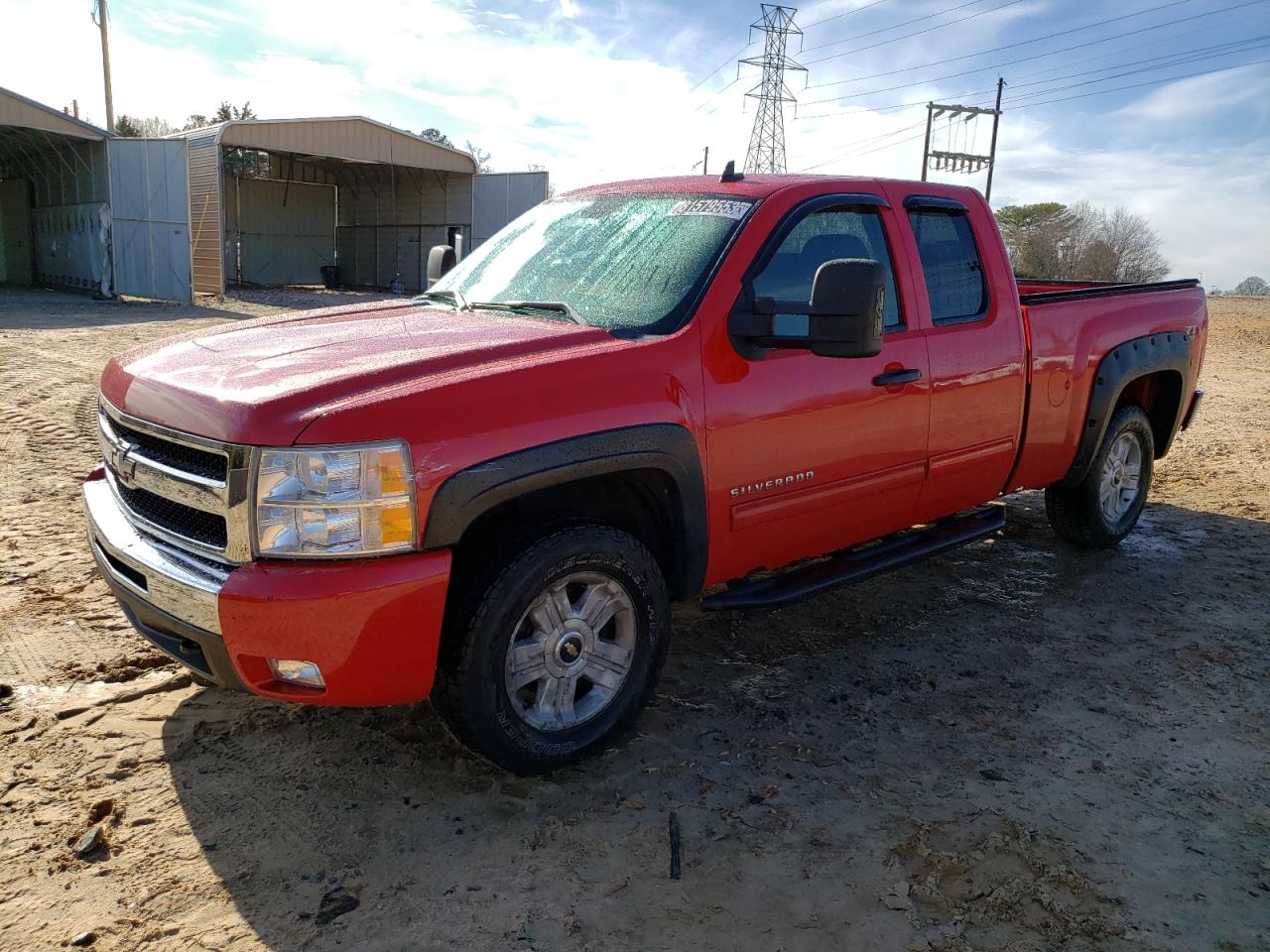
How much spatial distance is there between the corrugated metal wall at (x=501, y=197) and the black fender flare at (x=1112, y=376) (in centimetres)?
2245

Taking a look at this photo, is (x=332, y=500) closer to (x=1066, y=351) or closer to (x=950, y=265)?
(x=950, y=265)

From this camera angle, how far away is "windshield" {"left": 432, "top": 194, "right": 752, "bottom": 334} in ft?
11.5

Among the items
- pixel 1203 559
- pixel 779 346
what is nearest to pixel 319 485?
pixel 779 346

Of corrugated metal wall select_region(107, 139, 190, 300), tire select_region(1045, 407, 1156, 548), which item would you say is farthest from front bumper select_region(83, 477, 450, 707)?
corrugated metal wall select_region(107, 139, 190, 300)

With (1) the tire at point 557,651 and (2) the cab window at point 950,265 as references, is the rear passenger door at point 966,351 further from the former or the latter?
(1) the tire at point 557,651

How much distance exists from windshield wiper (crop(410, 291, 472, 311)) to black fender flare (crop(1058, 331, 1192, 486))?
3.39 metres

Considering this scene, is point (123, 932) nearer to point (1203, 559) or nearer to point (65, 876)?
point (65, 876)

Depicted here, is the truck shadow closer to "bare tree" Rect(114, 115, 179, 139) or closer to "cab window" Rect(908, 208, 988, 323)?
"cab window" Rect(908, 208, 988, 323)

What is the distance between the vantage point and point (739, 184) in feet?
13.0

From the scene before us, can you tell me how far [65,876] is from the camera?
2670 millimetres

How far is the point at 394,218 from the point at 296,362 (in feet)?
104

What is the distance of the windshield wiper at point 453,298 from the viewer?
159 inches

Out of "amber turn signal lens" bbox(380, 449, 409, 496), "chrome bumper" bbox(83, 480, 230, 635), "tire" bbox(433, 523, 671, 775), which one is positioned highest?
"amber turn signal lens" bbox(380, 449, 409, 496)

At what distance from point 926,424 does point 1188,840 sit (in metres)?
1.88
